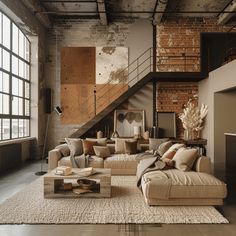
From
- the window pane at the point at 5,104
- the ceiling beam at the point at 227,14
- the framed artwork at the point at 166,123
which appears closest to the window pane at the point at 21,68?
the window pane at the point at 5,104

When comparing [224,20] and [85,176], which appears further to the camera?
[224,20]

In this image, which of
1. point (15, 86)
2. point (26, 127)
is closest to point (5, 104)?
point (15, 86)

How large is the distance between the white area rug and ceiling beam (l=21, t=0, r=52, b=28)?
17.5 ft

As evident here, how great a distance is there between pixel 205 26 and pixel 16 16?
598cm

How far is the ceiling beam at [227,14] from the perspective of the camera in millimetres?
7621

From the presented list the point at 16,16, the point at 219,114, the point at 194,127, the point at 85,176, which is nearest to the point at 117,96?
the point at 194,127

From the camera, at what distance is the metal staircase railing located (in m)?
8.74

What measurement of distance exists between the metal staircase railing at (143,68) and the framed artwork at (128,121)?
631 mm

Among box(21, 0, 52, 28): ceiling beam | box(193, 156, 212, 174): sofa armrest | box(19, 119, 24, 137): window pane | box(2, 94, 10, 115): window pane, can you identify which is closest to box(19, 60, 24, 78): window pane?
box(2, 94, 10, 115): window pane

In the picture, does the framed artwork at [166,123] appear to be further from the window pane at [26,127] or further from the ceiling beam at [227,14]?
the window pane at [26,127]

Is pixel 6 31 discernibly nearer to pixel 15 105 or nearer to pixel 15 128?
pixel 15 105

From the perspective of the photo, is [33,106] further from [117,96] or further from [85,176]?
[85,176]

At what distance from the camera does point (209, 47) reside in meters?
9.02

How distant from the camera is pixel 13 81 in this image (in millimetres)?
7160
